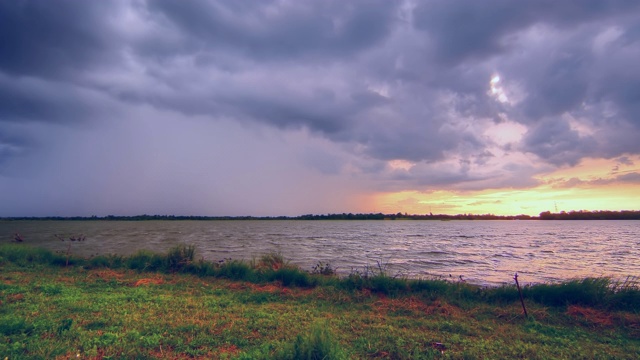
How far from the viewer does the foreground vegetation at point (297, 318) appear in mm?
6801

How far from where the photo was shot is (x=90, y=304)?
10180 millimetres

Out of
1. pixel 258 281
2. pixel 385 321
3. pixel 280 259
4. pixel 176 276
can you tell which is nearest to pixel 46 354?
pixel 385 321

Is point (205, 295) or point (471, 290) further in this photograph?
point (471, 290)

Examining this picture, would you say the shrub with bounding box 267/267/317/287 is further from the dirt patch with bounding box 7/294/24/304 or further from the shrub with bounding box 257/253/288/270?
Answer: the dirt patch with bounding box 7/294/24/304

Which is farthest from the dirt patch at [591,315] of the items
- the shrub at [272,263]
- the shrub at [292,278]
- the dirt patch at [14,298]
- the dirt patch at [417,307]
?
the dirt patch at [14,298]

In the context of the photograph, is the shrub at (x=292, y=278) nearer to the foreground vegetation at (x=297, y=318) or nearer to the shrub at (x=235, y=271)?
the foreground vegetation at (x=297, y=318)

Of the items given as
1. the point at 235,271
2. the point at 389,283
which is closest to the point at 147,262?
the point at 235,271

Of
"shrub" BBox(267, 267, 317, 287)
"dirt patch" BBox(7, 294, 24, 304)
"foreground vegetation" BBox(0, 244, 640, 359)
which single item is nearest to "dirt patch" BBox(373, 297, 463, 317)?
"foreground vegetation" BBox(0, 244, 640, 359)

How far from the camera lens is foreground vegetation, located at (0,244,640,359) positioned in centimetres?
680

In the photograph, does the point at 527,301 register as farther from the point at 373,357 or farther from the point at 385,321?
the point at 373,357

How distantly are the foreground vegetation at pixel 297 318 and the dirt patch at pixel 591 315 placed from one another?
47 mm

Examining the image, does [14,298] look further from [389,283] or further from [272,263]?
[389,283]

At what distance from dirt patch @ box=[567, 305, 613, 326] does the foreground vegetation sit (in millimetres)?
47

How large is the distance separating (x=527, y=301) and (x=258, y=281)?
10.5 meters
